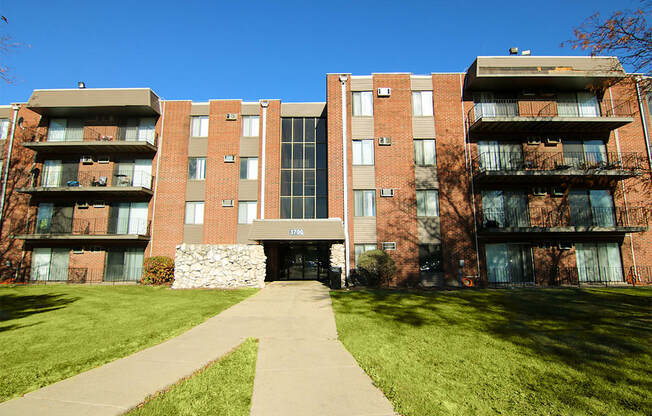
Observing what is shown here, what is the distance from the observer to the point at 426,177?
63.2ft

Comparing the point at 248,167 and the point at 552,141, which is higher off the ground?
the point at 552,141

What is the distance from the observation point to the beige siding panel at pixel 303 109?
848 inches

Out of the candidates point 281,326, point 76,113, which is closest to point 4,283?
point 76,113

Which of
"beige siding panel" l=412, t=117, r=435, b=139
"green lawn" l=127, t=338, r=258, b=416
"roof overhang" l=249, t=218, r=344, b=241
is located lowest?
"green lawn" l=127, t=338, r=258, b=416

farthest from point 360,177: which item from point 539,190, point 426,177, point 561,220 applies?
point 561,220

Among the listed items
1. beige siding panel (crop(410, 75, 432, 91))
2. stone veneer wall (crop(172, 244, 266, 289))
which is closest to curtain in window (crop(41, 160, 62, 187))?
stone veneer wall (crop(172, 244, 266, 289))

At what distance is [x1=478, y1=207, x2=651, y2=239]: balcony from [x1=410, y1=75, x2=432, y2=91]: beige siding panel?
8.61 m

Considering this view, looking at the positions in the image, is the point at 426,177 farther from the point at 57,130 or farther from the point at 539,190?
the point at 57,130

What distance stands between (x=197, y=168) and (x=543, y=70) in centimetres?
2220

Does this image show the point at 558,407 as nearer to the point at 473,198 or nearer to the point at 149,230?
the point at 473,198

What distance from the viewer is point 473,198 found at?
18906 mm

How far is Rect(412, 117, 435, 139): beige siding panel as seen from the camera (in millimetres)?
19578

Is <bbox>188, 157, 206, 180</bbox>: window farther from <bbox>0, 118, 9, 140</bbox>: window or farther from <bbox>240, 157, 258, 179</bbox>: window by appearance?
<bbox>0, 118, 9, 140</bbox>: window

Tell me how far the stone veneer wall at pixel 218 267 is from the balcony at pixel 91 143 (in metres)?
8.37
